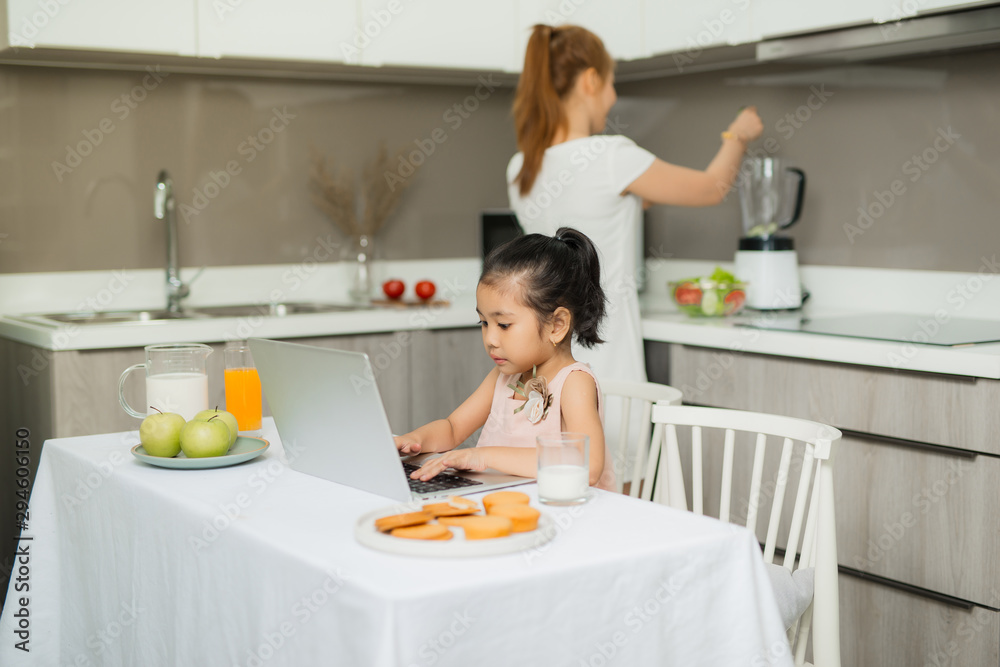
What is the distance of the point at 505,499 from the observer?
1.17m

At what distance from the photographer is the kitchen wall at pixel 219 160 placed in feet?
9.05

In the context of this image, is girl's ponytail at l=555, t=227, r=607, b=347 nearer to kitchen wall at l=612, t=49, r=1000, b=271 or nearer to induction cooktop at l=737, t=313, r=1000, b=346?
induction cooktop at l=737, t=313, r=1000, b=346

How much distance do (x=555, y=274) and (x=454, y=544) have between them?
24.8 inches

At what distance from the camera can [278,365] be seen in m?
1.34

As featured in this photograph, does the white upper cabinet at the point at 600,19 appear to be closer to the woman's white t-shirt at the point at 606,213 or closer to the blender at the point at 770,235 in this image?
the blender at the point at 770,235

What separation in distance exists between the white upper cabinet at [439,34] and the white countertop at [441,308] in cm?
71

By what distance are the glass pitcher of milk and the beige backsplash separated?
1.40 metres

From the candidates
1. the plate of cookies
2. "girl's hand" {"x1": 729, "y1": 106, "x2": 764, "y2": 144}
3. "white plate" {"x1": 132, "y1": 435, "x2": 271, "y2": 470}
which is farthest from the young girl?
"girl's hand" {"x1": 729, "y1": 106, "x2": 764, "y2": 144}

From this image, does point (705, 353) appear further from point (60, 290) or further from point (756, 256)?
point (60, 290)

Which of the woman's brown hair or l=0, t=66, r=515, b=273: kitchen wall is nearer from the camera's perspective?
the woman's brown hair

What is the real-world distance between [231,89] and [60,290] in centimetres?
75

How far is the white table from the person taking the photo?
939 mm

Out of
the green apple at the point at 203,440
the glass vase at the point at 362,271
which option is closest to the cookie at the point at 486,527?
the green apple at the point at 203,440

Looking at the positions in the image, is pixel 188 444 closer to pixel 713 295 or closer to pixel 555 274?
pixel 555 274
